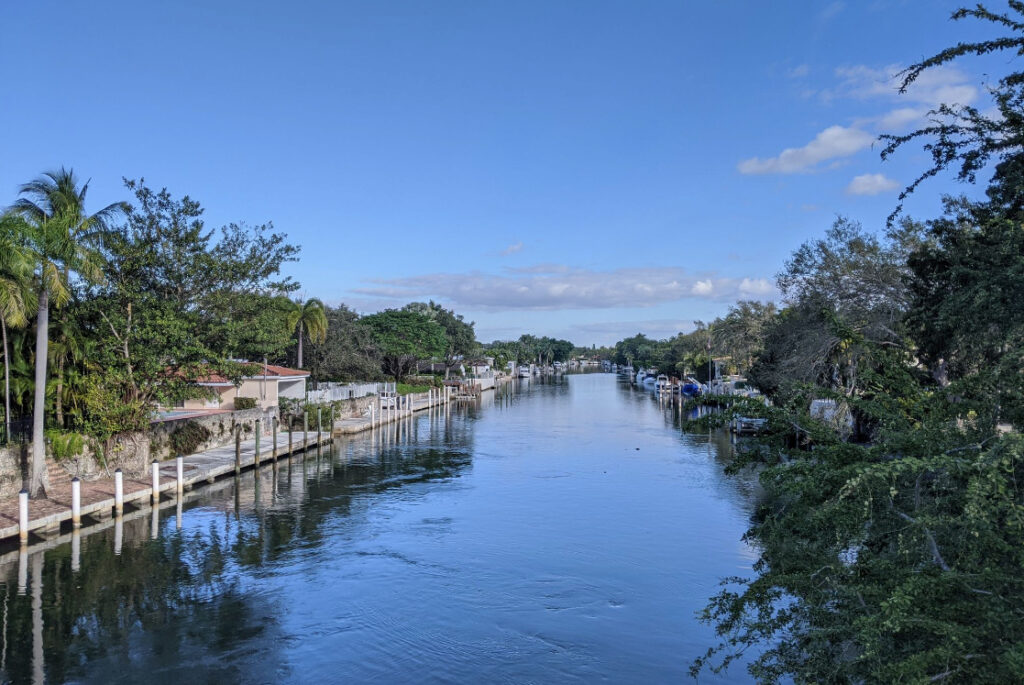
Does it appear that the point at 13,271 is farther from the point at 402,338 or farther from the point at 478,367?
the point at 478,367

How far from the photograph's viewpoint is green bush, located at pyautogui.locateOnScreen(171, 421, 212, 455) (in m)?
35.0

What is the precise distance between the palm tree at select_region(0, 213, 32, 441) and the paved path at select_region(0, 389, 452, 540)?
594 centimetres

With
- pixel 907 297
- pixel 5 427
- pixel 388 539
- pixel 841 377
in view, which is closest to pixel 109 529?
pixel 5 427

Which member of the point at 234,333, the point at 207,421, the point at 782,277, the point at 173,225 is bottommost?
the point at 207,421

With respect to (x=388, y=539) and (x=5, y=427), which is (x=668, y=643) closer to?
(x=388, y=539)

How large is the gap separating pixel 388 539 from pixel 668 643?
11.4m

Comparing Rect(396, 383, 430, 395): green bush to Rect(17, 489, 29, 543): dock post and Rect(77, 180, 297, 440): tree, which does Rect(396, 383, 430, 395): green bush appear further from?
Rect(17, 489, 29, 543): dock post

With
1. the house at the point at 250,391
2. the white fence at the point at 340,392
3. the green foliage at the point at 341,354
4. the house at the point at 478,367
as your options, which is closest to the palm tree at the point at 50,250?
the house at the point at 250,391

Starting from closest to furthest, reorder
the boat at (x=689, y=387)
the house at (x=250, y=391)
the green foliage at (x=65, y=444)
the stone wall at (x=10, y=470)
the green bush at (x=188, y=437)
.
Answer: the stone wall at (x=10, y=470)
the green foliage at (x=65, y=444)
the green bush at (x=188, y=437)
the house at (x=250, y=391)
the boat at (x=689, y=387)

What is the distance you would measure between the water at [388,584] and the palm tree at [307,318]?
26310mm

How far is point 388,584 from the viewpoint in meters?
20.0

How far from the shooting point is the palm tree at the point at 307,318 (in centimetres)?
6103

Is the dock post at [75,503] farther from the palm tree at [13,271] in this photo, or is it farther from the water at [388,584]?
the palm tree at [13,271]

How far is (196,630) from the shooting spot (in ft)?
53.1
